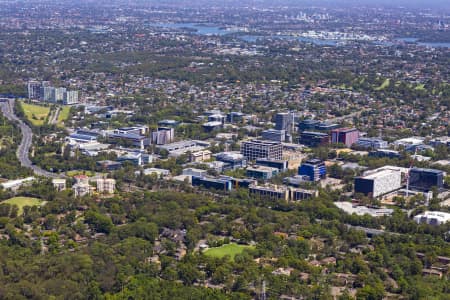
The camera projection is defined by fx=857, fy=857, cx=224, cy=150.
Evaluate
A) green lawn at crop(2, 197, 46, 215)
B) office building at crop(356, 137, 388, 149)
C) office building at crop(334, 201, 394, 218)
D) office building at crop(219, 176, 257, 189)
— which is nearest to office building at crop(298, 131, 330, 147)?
office building at crop(356, 137, 388, 149)

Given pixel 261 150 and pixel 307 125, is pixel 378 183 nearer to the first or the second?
pixel 261 150

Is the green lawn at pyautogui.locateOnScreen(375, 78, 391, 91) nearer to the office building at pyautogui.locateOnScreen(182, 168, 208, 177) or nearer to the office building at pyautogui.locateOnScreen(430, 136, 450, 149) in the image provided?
the office building at pyautogui.locateOnScreen(430, 136, 450, 149)

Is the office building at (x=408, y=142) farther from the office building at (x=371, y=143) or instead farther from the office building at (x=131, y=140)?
the office building at (x=131, y=140)

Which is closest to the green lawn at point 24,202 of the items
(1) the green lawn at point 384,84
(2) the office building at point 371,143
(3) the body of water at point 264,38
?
(2) the office building at point 371,143

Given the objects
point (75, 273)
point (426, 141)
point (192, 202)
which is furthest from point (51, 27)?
point (75, 273)

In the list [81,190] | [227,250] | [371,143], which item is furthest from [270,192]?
[371,143]
